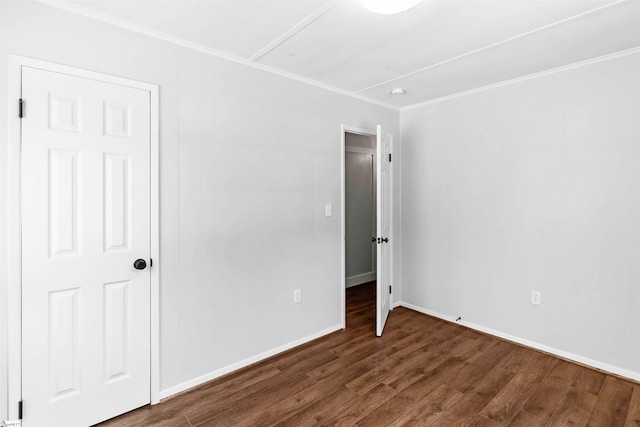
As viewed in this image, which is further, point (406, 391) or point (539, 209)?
point (539, 209)

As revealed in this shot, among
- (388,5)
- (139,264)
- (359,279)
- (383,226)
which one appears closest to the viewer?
(388,5)

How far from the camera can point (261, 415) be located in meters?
2.05

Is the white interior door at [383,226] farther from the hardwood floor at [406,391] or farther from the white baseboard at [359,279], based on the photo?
the white baseboard at [359,279]

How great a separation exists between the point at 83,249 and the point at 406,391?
7.58ft

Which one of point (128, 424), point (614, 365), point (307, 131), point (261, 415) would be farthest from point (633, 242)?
point (128, 424)

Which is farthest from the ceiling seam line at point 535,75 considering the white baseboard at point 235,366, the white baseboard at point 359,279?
the white baseboard at point 235,366

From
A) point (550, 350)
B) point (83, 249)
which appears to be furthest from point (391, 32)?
point (550, 350)

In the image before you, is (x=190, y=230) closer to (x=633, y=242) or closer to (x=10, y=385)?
(x=10, y=385)

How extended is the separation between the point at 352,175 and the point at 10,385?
4134mm

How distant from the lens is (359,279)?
16.5 feet

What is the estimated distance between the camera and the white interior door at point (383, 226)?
10.5ft

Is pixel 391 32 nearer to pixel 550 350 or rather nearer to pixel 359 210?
pixel 550 350

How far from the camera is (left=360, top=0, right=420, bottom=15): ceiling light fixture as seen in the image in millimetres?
1668

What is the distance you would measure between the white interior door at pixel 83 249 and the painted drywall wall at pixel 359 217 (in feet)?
10.3
